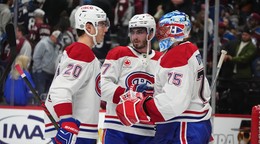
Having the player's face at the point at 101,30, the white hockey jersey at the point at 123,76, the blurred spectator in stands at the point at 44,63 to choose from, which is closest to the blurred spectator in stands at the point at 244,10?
the blurred spectator in stands at the point at 44,63

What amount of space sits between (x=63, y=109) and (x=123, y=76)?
98 cm

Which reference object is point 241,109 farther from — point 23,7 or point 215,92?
point 23,7

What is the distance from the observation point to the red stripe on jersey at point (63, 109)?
4.40m

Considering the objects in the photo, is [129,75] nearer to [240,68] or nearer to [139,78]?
[139,78]

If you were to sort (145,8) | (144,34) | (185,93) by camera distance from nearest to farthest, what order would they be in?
(185,93)
(144,34)
(145,8)

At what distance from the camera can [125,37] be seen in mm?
8898

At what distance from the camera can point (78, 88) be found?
14.9 feet

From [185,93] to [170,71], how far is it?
6.4 inches

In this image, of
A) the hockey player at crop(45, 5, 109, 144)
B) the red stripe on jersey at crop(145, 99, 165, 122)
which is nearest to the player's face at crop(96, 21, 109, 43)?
the hockey player at crop(45, 5, 109, 144)

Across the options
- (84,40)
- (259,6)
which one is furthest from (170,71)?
(259,6)

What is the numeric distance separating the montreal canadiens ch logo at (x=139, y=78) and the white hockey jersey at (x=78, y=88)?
1.86 ft

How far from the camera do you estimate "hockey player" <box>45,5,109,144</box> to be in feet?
14.4

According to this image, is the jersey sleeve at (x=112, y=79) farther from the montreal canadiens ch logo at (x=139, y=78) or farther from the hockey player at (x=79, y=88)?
the hockey player at (x=79, y=88)

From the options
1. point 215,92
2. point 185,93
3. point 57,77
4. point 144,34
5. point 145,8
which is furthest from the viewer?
point 145,8
